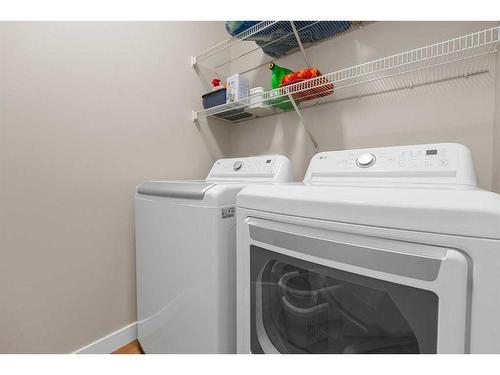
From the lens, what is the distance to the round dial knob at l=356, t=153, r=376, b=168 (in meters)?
0.99

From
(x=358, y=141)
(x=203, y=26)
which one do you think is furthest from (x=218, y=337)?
(x=203, y=26)

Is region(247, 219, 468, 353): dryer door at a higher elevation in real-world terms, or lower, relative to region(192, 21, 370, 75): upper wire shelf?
lower

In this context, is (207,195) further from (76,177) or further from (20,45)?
(20,45)

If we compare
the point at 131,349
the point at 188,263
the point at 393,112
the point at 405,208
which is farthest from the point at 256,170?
the point at 131,349

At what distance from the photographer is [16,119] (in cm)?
101

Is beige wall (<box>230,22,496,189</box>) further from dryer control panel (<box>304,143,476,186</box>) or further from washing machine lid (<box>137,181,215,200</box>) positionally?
washing machine lid (<box>137,181,215,200</box>)

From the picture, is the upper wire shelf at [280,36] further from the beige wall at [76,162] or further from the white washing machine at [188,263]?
the white washing machine at [188,263]

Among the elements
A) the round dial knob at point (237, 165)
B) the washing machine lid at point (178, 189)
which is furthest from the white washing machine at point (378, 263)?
the round dial knob at point (237, 165)

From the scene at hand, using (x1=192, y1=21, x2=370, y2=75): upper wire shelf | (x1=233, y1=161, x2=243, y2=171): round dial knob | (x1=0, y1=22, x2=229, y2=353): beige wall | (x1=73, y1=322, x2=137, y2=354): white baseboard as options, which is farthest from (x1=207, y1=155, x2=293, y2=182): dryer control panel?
(x1=73, y1=322, x2=137, y2=354): white baseboard

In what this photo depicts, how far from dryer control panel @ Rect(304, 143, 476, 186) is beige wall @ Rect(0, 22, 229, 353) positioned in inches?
40.3

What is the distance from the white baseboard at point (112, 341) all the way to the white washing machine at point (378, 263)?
911 millimetres

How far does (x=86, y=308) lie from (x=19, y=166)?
76cm

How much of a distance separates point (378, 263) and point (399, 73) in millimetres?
1063

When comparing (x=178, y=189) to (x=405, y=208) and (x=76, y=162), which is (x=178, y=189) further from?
(x=405, y=208)
